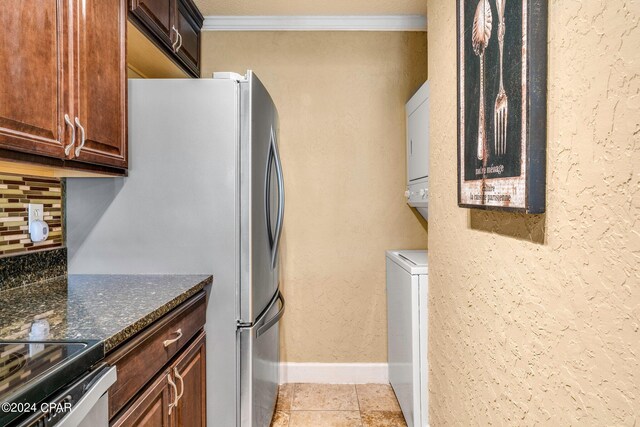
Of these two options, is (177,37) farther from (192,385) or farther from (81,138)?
(192,385)

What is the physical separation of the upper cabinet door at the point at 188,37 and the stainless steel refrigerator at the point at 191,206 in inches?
27.8

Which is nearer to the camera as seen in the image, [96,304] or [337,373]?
[96,304]

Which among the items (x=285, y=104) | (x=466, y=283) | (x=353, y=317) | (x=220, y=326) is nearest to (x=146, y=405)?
(x=220, y=326)

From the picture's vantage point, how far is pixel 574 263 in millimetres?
793

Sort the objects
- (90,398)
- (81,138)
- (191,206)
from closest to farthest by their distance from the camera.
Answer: (90,398), (81,138), (191,206)

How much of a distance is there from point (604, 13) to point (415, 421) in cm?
191

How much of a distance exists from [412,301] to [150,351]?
1.24 m

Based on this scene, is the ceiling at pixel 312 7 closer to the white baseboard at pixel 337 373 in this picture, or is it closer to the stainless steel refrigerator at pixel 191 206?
the stainless steel refrigerator at pixel 191 206

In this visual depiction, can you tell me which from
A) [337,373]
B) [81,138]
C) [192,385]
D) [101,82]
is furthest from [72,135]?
[337,373]

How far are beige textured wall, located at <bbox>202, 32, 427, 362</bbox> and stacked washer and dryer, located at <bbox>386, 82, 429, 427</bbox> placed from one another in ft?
0.54

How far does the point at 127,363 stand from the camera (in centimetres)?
114

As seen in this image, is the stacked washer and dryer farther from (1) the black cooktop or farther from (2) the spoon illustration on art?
(1) the black cooktop

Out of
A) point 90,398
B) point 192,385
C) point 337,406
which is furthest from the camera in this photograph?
point 337,406

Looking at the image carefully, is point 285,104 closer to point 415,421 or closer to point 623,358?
point 415,421
